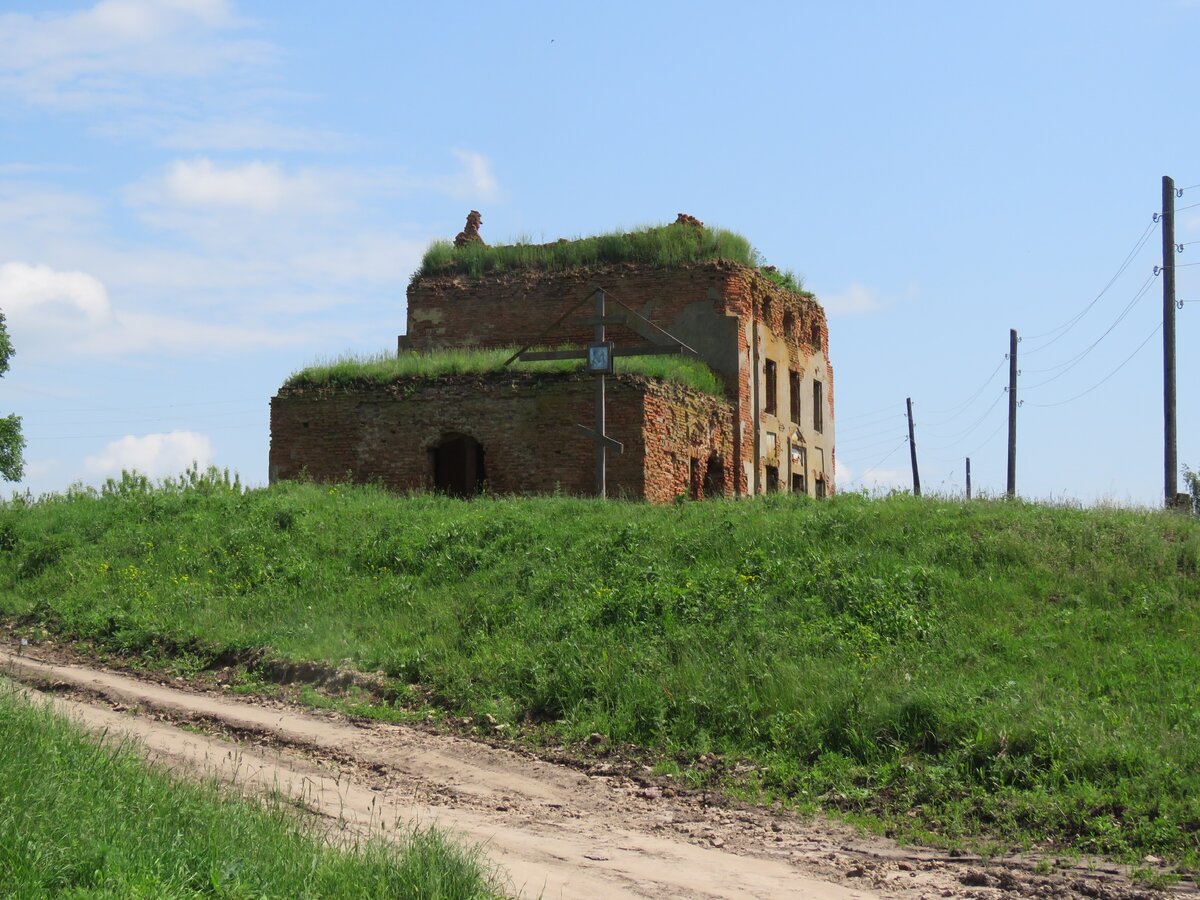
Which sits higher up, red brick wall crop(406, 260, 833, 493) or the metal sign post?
red brick wall crop(406, 260, 833, 493)

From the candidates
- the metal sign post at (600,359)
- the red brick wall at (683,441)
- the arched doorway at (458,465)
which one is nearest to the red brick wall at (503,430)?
the red brick wall at (683,441)

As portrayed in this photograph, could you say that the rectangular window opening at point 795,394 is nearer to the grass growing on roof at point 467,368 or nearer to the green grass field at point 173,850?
the grass growing on roof at point 467,368

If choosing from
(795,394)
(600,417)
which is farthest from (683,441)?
(795,394)

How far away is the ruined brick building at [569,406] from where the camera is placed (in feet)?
71.7

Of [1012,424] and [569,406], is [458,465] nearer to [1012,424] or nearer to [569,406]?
[569,406]

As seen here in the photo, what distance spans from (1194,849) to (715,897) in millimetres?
3119

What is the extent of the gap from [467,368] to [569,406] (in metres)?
2.36

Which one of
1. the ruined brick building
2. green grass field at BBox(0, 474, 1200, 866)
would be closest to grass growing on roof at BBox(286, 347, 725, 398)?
the ruined brick building

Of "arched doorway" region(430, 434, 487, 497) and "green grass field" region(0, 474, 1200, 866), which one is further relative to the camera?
"arched doorway" region(430, 434, 487, 497)

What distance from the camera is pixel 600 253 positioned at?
27.5 metres

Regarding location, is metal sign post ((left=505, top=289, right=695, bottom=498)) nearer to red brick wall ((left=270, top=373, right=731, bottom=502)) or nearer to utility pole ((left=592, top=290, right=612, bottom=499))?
utility pole ((left=592, top=290, right=612, bottom=499))

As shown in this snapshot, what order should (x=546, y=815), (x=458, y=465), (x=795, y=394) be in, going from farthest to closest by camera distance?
(x=795, y=394) → (x=458, y=465) → (x=546, y=815)

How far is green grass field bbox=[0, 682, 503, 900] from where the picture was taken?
5078 millimetres

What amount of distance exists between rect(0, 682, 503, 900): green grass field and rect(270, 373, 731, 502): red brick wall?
14.6m
